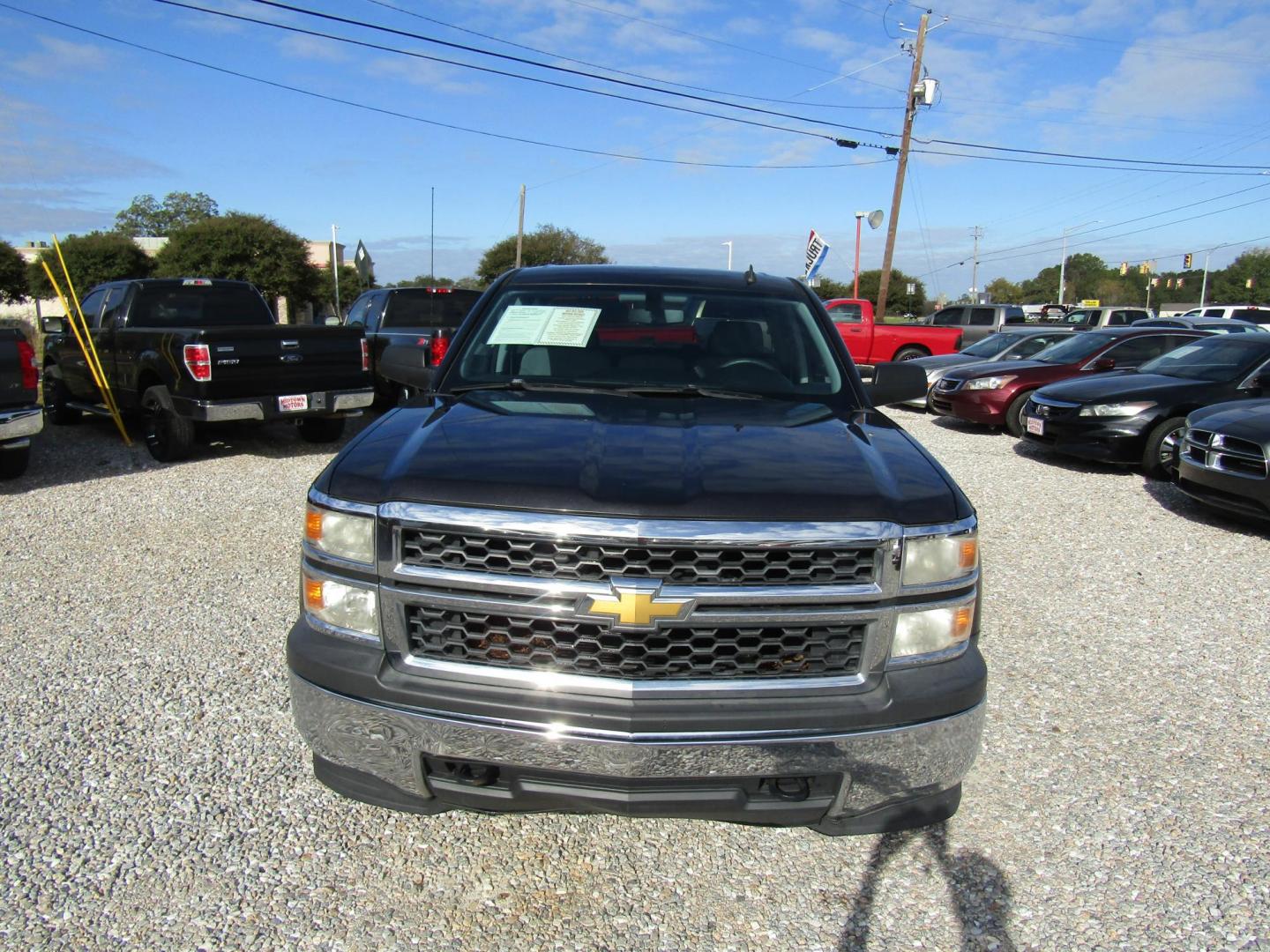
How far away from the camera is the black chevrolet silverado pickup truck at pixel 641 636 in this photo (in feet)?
7.26

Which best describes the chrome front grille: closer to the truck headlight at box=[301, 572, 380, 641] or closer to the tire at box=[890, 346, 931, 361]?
the truck headlight at box=[301, 572, 380, 641]

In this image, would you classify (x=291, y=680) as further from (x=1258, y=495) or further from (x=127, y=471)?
(x=127, y=471)

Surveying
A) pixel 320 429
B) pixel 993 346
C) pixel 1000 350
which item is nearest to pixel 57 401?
pixel 320 429

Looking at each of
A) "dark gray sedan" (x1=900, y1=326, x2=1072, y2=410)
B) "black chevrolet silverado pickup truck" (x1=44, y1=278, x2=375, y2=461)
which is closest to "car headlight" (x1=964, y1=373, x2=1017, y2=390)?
"dark gray sedan" (x1=900, y1=326, x2=1072, y2=410)

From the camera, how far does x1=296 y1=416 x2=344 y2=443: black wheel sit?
10.4m

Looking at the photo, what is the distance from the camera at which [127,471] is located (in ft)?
29.2

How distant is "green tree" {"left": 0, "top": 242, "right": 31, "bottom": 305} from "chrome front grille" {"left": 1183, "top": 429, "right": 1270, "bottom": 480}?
167 ft

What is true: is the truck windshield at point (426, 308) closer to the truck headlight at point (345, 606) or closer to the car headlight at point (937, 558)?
the truck headlight at point (345, 606)

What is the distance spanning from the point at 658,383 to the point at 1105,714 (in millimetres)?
2341

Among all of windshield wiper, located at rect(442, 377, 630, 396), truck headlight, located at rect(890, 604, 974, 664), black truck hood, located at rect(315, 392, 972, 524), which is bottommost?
truck headlight, located at rect(890, 604, 974, 664)

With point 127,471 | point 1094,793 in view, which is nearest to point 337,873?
point 1094,793

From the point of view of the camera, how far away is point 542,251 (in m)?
56.2

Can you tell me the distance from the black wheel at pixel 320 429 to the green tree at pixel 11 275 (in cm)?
4332

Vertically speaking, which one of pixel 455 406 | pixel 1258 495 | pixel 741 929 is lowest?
pixel 741 929
